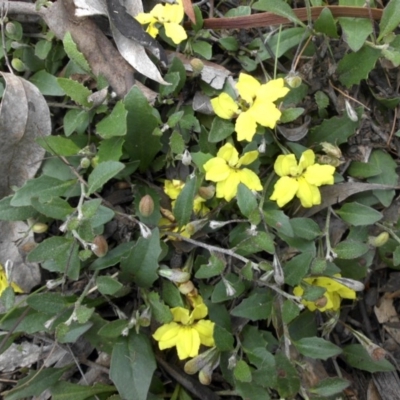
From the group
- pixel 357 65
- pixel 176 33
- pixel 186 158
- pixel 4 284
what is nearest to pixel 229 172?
pixel 186 158

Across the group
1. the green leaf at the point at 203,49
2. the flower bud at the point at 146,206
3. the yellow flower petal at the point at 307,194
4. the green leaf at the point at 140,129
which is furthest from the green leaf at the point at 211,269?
the green leaf at the point at 203,49

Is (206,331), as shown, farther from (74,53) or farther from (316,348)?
(74,53)

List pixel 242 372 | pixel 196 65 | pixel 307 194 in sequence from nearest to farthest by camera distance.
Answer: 1. pixel 242 372
2. pixel 307 194
3. pixel 196 65

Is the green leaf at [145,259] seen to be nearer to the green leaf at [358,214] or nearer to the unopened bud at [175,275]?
the unopened bud at [175,275]

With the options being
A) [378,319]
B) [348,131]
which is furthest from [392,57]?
[378,319]

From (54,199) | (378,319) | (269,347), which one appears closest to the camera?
(54,199)

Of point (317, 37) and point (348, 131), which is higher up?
point (317, 37)

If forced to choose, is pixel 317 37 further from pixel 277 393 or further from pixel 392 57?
pixel 277 393
